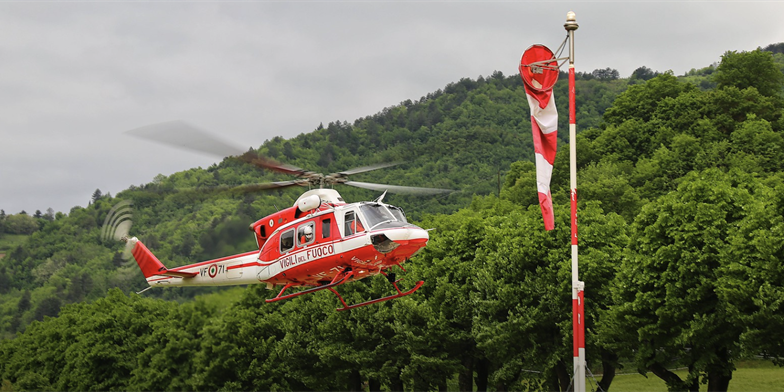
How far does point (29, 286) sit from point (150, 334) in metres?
79.1

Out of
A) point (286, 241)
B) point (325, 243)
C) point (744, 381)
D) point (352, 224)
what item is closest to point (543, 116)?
point (352, 224)

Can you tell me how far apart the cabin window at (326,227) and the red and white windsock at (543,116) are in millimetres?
8521

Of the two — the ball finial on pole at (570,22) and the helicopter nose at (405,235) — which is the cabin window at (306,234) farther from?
the ball finial on pole at (570,22)

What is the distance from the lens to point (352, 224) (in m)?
35.5

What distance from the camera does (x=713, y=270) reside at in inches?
1647

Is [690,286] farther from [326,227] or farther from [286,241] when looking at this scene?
[286,241]

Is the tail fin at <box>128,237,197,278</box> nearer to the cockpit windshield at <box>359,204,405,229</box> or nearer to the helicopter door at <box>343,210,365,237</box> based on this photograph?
the helicopter door at <box>343,210,365,237</box>

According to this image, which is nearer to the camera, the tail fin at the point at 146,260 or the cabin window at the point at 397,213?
the cabin window at the point at 397,213

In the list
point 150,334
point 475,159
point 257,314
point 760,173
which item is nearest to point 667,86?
point 760,173

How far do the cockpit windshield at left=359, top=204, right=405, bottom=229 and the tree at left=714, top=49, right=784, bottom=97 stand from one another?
76.3 metres

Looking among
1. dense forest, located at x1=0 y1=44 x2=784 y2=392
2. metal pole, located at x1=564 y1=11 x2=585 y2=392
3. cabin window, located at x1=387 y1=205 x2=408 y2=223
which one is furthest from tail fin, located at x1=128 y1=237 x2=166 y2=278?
metal pole, located at x1=564 y1=11 x2=585 y2=392

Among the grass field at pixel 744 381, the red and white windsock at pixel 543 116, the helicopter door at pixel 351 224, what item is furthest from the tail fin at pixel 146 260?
the grass field at pixel 744 381

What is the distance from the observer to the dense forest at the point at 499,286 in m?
42.3

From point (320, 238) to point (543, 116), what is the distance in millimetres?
10229
